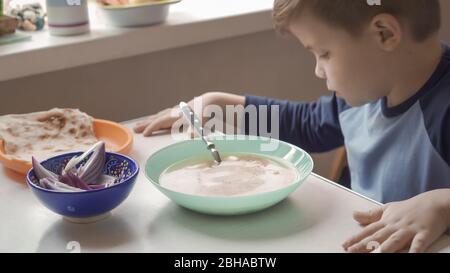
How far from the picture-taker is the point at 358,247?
724 millimetres

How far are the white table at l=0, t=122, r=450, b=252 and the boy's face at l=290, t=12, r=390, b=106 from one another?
0.19m

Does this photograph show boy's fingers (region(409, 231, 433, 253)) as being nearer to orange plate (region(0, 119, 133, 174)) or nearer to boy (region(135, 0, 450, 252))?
boy (region(135, 0, 450, 252))

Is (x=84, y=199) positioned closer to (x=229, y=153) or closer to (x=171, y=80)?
(x=229, y=153)

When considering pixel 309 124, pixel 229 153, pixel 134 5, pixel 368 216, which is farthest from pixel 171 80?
pixel 368 216

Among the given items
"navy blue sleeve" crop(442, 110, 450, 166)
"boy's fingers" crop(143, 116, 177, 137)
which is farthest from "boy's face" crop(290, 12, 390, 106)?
"boy's fingers" crop(143, 116, 177, 137)

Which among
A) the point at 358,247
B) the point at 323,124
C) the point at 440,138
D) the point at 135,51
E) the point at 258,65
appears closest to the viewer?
the point at 358,247

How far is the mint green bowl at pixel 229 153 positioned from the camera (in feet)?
2.60

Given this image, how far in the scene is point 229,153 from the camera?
3.21 feet

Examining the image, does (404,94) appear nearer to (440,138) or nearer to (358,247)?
(440,138)

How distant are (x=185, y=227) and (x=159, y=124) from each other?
0.35m

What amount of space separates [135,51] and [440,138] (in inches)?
25.4

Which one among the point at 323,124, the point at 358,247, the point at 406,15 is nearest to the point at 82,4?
the point at 323,124

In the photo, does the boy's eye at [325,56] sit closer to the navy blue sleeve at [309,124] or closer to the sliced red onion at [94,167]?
the navy blue sleeve at [309,124]

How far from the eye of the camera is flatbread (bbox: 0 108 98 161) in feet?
3.33
